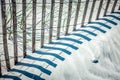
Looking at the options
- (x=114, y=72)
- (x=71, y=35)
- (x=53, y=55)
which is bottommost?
(x=114, y=72)

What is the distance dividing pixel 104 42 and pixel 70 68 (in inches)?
28.2

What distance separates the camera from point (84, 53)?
2.64 metres

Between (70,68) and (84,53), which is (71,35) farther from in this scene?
(70,68)

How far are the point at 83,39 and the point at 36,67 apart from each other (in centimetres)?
82

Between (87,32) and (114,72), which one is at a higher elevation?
(87,32)

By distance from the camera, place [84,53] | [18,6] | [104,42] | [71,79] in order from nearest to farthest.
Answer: [71,79]
[84,53]
[104,42]
[18,6]

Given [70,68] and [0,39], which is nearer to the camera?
[70,68]

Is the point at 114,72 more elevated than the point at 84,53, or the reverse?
the point at 84,53

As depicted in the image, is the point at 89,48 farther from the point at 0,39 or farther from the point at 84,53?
the point at 0,39

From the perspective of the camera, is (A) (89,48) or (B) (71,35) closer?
(A) (89,48)

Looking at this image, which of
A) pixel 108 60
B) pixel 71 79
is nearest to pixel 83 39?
pixel 108 60

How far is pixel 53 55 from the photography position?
8.30ft

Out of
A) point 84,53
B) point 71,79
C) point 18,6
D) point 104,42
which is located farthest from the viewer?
point 18,6

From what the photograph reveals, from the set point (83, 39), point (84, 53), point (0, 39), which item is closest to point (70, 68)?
point (84, 53)
